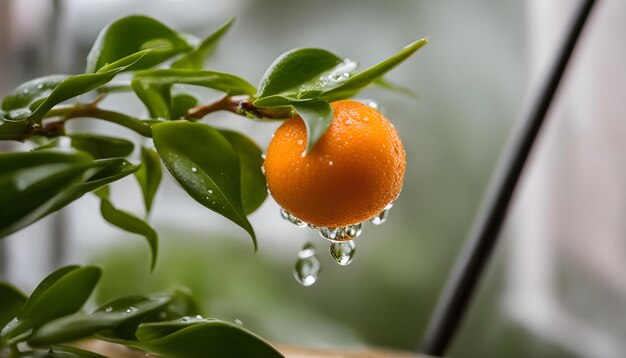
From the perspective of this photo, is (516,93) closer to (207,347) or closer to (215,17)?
(215,17)

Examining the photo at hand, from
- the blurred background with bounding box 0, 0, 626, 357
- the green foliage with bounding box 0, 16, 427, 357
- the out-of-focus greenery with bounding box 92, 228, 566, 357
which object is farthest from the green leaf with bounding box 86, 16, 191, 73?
the out-of-focus greenery with bounding box 92, 228, 566, 357

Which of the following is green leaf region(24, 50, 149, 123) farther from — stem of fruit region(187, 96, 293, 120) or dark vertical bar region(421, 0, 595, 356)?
dark vertical bar region(421, 0, 595, 356)

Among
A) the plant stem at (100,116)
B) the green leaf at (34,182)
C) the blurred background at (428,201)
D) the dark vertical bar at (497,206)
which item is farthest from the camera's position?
the blurred background at (428,201)

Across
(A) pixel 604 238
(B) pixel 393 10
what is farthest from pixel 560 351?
(B) pixel 393 10

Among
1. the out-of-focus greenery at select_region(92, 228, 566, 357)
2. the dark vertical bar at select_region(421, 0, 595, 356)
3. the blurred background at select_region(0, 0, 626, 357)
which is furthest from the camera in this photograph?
the out-of-focus greenery at select_region(92, 228, 566, 357)

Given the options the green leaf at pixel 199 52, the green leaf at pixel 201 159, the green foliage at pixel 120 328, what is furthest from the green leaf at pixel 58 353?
the green leaf at pixel 199 52

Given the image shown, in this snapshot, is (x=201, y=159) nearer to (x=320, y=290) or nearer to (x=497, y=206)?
(x=497, y=206)

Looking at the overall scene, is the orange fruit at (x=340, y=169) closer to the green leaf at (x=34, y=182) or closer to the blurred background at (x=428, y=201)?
the green leaf at (x=34, y=182)
